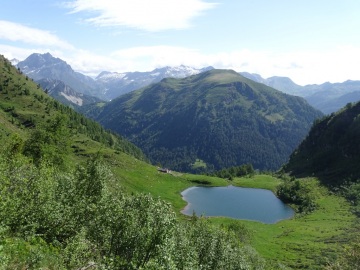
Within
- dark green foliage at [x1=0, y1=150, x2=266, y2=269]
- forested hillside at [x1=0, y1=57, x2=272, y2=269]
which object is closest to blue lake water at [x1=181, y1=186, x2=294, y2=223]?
forested hillside at [x1=0, y1=57, x2=272, y2=269]

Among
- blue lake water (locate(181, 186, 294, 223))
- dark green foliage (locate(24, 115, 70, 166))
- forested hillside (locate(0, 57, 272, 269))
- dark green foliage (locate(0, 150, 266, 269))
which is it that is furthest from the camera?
blue lake water (locate(181, 186, 294, 223))

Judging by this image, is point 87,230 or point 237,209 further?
point 237,209

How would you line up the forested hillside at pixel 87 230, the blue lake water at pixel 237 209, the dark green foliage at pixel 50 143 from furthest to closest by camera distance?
the blue lake water at pixel 237 209, the dark green foliage at pixel 50 143, the forested hillside at pixel 87 230

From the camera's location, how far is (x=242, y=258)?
51125 millimetres

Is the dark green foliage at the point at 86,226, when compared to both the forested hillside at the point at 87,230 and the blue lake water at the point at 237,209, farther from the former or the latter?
the blue lake water at the point at 237,209

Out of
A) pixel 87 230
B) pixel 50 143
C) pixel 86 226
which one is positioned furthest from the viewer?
pixel 50 143

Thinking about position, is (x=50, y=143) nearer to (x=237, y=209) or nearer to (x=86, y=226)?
(x=86, y=226)

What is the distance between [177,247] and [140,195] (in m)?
7.41

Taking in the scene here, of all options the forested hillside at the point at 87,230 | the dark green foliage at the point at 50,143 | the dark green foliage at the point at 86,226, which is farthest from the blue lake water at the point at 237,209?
the dark green foliage at the point at 86,226

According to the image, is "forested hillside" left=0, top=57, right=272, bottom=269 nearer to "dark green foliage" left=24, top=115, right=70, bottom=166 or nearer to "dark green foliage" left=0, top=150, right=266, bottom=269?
"dark green foliage" left=0, top=150, right=266, bottom=269

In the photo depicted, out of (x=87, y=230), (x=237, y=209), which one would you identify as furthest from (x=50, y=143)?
(x=237, y=209)

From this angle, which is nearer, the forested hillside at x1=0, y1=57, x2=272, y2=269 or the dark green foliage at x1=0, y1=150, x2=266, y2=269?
the forested hillside at x1=0, y1=57, x2=272, y2=269

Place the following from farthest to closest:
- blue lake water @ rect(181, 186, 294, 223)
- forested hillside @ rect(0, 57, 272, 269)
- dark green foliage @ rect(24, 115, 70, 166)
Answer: blue lake water @ rect(181, 186, 294, 223)
dark green foliage @ rect(24, 115, 70, 166)
forested hillside @ rect(0, 57, 272, 269)

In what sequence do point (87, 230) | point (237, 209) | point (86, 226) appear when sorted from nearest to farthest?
point (87, 230)
point (86, 226)
point (237, 209)
